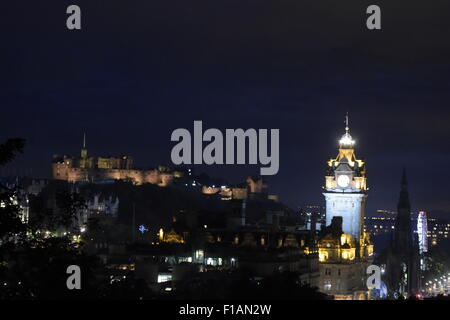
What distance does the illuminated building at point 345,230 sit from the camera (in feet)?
311

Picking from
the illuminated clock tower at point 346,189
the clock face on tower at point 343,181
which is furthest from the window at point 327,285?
the clock face on tower at point 343,181

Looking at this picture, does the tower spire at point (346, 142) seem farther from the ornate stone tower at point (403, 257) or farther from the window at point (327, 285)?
the ornate stone tower at point (403, 257)

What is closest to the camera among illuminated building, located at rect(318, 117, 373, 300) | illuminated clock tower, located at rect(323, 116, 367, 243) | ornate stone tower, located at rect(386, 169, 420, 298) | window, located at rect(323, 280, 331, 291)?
window, located at rect(323, 280, 331, 291)

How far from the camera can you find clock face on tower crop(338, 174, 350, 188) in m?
104

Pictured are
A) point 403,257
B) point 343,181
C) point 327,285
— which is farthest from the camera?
point 403,257

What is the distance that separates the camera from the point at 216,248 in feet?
288

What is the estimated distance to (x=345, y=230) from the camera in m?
106

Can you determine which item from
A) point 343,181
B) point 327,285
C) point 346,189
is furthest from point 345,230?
point 327,285

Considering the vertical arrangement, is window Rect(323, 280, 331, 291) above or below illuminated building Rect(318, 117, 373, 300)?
below

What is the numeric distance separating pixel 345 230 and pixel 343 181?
558 cm

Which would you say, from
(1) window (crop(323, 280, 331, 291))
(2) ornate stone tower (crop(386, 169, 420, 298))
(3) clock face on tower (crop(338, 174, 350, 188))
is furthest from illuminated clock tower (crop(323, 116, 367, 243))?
(2) ornate stone tower (crop(386, 169, 420, 298))

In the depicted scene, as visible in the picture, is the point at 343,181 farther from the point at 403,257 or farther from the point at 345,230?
the point at 403,257

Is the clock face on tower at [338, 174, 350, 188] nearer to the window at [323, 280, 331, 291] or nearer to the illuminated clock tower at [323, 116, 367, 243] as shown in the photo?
the illuminated clock tower at [323, 116, 367, 243]
